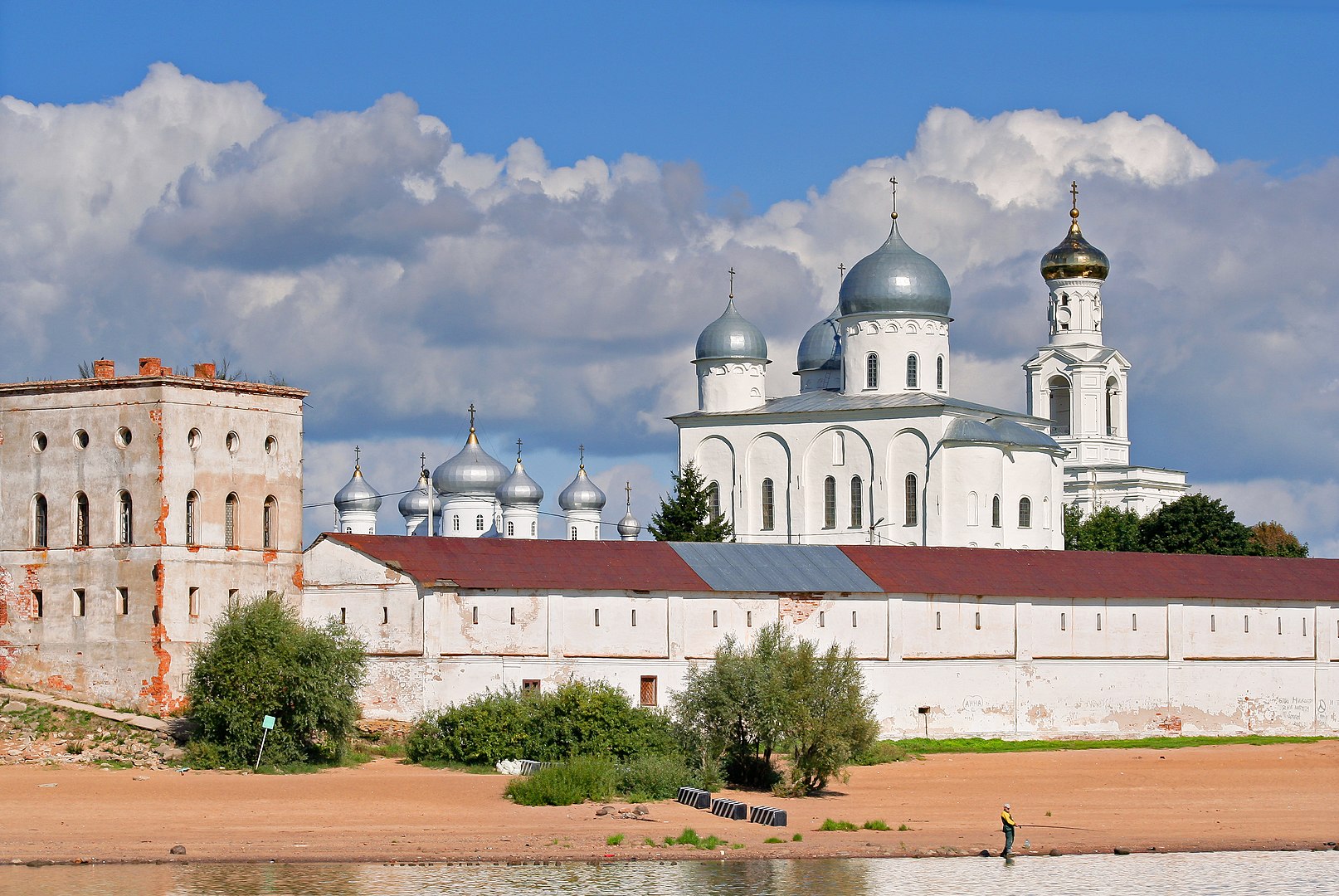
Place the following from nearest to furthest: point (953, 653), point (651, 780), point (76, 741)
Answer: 1. point (651, 780)
2. point (76, 741)
3. point (953, 653)

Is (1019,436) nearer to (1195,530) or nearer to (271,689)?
(1195,530)

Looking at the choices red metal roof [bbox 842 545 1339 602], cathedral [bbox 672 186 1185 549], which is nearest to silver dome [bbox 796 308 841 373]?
cathedral [bbox 672 186 1185 549]

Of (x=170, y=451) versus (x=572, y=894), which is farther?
(x=170, y=451)

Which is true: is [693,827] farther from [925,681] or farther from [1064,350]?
[1064,350]

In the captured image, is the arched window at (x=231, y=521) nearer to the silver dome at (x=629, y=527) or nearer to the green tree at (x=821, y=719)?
the green tree at (x=821, y=719)

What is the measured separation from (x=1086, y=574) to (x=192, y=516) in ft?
66.6

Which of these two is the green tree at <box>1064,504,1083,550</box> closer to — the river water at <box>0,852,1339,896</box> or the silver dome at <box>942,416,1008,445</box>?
the silver dome at <box>942,416,1008,445</box>

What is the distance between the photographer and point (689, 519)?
62.6 metres

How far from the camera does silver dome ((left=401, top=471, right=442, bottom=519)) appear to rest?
262 feet

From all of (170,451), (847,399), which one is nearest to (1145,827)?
(170,451)

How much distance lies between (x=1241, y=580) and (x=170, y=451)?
25072 millimetres

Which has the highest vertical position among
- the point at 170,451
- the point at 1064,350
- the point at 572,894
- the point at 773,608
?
the point at 1064,350

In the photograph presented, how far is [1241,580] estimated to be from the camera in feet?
171

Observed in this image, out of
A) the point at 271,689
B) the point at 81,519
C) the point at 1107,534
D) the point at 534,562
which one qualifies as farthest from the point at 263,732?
the point at 1107,534
